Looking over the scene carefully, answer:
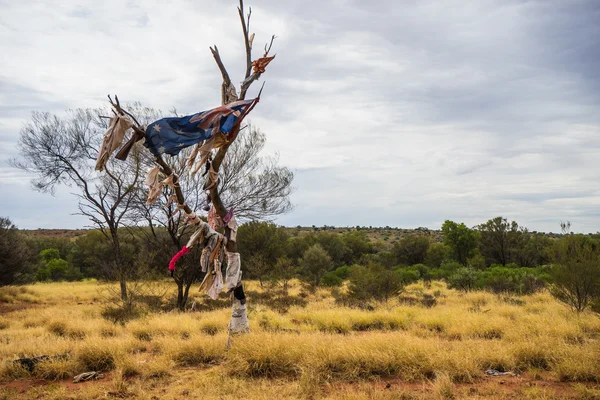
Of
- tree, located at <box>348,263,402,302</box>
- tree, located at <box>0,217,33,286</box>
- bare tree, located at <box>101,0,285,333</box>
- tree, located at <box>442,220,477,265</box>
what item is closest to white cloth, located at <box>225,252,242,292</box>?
bare tree, located at <box>101,0,285,333</box>

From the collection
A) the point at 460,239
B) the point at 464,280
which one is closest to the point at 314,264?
the point at 464,280

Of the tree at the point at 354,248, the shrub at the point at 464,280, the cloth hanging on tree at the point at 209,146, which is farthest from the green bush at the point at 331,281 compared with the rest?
the cloth hanging on tree at the point at 209,146

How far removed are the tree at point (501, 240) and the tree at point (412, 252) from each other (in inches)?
219

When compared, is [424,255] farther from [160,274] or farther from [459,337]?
[459,337]

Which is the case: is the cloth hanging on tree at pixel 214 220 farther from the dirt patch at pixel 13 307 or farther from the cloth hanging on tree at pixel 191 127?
the dirt patch at pixel 13 307

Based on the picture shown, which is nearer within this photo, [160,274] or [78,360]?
[78,360]

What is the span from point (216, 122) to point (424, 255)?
34818mm

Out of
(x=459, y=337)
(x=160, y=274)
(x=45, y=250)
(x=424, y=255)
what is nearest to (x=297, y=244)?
(x=424, y=255)

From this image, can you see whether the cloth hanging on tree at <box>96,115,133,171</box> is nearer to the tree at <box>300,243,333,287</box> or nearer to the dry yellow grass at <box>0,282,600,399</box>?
the dry yellow grass at <box>0,282,600,399</box>

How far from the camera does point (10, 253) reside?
2555 centimetres

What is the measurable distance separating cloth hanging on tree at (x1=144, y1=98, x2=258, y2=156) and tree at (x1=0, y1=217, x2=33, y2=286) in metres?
22.5

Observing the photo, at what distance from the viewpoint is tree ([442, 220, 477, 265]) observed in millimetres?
38125

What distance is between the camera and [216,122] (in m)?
8.41

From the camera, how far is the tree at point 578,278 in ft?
41.7
